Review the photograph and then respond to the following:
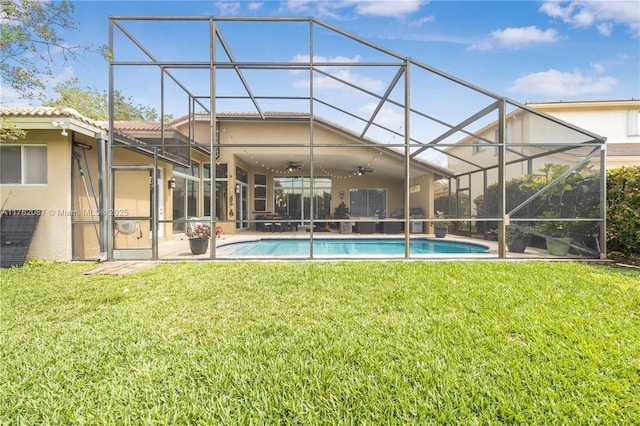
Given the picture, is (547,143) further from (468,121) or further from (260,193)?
(260,193)

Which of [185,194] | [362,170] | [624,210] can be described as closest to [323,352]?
[624,210]

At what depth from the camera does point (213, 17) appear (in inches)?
244

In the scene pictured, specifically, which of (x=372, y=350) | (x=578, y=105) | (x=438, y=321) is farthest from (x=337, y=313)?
(x=578, y=105)

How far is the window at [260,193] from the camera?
1513cm

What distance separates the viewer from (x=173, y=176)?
33.2 feet

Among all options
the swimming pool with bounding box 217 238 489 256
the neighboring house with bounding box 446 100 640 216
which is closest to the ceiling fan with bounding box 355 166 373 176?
the neighboring house with bounding box 446 100 640 216

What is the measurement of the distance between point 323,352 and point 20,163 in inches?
302

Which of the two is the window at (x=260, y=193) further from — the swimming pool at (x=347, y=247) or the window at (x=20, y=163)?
the window at (x=20, y=163)

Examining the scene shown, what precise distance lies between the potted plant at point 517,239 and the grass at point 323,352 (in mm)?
2893

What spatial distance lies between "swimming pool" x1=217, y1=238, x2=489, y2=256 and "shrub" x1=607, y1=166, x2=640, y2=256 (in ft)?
8.84

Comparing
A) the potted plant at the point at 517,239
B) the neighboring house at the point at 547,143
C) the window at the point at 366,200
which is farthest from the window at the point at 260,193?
the potted plant at the point at 517,239

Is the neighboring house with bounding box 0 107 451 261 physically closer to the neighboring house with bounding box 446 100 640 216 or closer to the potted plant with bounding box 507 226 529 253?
the neighboring house with bounding box 446 100 640 216

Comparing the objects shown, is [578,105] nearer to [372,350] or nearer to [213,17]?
[213,17]

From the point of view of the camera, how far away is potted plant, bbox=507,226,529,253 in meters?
7.18
